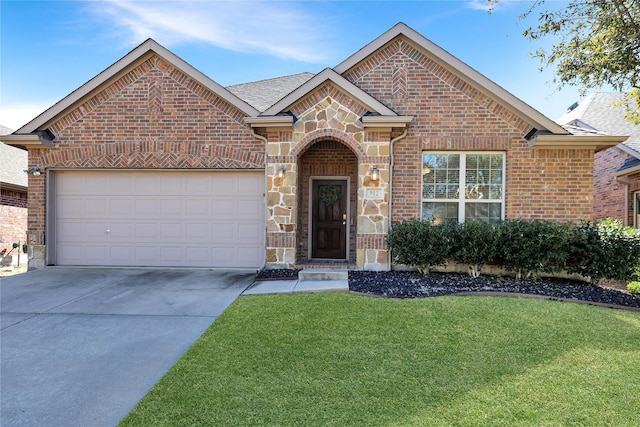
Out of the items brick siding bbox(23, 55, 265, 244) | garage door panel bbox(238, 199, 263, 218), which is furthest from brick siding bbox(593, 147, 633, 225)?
brick siding bbox(23, 55, 265, 244)

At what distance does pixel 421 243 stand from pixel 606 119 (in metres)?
11.2

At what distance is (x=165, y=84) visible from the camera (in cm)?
832

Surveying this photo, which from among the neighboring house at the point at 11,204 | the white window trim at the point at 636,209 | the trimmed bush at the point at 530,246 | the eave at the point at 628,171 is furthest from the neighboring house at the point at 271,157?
the neighboring house at the point at 11,204

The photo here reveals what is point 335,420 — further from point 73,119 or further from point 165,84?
point 73,119

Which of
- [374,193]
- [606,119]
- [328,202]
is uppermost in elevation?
[606,119]

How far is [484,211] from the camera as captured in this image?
25.9 feet

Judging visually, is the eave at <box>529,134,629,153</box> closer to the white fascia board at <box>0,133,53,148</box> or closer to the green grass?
the green grass

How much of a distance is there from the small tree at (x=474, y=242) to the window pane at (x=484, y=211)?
33.1 inches

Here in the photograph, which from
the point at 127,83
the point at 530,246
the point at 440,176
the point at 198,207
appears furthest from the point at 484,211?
the point at 127,83

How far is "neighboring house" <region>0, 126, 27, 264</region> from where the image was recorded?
12.4 meters

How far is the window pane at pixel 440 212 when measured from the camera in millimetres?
7953

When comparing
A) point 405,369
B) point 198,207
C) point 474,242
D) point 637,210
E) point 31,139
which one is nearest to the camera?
point 405,369

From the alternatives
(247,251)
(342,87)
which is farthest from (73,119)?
(342,87)

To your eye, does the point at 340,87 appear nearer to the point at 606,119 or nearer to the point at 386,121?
the point at 386,121
